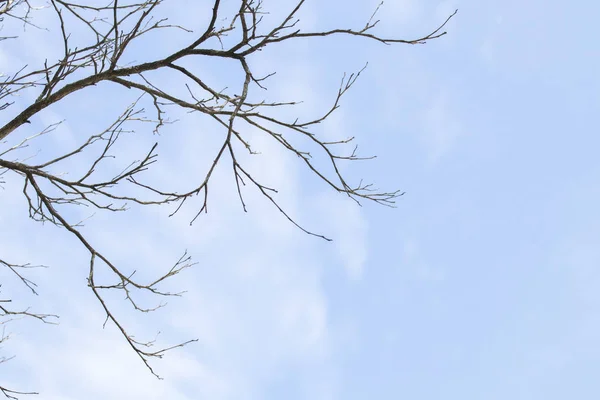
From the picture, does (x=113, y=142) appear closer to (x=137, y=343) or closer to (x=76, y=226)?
(x=76, y=226)

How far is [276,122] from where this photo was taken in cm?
326

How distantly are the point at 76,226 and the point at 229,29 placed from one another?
1.74 meters

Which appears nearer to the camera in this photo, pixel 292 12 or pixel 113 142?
pixel 292 12

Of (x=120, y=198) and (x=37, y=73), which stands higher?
(x=37, y=73)

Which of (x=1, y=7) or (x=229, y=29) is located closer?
(x=229, y=29)

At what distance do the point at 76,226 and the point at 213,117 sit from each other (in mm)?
1309

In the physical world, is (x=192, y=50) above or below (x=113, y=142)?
above

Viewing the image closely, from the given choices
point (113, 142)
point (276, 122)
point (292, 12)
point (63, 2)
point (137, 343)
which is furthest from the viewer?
point (63, 2)

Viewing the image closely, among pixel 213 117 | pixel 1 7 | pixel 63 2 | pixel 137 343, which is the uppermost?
pixel 63 2

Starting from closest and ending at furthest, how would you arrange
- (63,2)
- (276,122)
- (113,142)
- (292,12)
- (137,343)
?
(292,12) < (113,142) < (276,122) < (137,343) < (63,2)

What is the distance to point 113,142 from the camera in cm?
305

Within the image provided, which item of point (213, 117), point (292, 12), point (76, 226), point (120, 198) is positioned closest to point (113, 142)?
point (120, 198)

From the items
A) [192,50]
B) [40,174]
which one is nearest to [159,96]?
[192,50]

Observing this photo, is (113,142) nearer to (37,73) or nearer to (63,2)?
(37,73)
